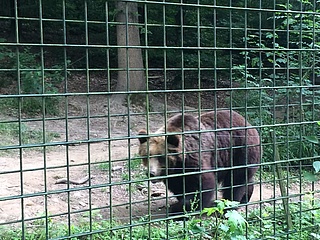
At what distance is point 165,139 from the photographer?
3.39m

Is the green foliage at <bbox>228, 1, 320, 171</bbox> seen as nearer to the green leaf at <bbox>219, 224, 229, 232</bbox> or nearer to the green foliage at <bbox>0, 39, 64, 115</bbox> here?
the green leaf at <bbox>219, 224, 229, 232</bbox>

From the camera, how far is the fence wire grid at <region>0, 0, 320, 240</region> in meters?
3.20

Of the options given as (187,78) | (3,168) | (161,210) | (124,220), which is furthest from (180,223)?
(187,78)

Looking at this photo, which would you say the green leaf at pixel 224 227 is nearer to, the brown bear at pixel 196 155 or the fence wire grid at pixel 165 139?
the fence wire grid at pixel 165 139

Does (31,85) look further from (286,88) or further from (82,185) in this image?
(286,88)

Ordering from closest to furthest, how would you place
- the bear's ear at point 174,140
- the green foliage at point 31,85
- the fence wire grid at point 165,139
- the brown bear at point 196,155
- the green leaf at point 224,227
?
the fence wire grid at point 165,139 < the green leaf at point 224,227 < the bear's ear at point 174,140 < the brown bear at point 196,155 < the green foliage at point 31,85

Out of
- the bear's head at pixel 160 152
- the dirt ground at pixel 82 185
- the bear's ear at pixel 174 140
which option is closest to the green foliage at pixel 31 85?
the dirt ground at pixel 82 185

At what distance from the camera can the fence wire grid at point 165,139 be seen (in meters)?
3.20

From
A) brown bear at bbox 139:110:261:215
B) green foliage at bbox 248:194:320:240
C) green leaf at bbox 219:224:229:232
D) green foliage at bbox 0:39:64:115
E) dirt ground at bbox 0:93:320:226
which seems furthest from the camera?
green foliage at bbox 0:39:64:115

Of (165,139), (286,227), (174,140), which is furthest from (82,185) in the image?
(165,139)

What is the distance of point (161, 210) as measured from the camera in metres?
6.32

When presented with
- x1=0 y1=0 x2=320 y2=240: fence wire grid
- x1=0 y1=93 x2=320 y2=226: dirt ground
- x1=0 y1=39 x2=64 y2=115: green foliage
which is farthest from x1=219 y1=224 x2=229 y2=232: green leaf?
x1=0 y1=39 x2=64 y2=115: green foliage

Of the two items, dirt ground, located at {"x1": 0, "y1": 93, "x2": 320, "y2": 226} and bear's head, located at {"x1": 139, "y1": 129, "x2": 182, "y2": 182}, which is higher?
bear's head, located at {"x1": 139, "y1": 129, "x2": 182, "y2": 182}

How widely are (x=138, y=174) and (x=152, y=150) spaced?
1.50 metres
